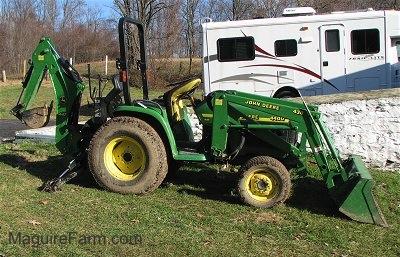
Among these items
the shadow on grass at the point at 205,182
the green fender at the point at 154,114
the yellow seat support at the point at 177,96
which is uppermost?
the yellow seat support at the point at 177,96

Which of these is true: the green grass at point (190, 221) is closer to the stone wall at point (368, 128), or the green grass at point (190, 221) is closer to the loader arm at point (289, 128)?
the loader arm at point (289, 128)

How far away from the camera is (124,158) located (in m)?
6.63

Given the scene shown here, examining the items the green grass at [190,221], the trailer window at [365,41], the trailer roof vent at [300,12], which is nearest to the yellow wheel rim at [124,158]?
the green grass at [190,221]

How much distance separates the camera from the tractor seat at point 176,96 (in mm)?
6539

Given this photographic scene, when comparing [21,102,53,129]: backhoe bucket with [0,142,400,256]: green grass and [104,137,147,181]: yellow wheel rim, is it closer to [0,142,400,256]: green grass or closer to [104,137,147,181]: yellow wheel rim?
[0,142,400,256]: green grass

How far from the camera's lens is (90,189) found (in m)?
6.60

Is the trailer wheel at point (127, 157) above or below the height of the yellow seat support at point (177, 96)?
below

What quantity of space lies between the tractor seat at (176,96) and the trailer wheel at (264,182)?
4.19ft

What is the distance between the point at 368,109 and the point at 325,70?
5146 mm

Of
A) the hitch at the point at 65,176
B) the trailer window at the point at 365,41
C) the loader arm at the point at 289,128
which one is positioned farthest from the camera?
the trailer window at the point at 365,41

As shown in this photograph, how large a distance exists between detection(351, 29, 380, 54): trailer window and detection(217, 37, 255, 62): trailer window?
2.64 m

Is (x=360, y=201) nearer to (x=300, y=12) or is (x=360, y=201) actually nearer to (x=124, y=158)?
(x=124, y=158)

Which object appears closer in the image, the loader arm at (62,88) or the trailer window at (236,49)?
the loader arm at (62,88)

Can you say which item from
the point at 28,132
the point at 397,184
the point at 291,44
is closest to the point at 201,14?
the point at 291,44
